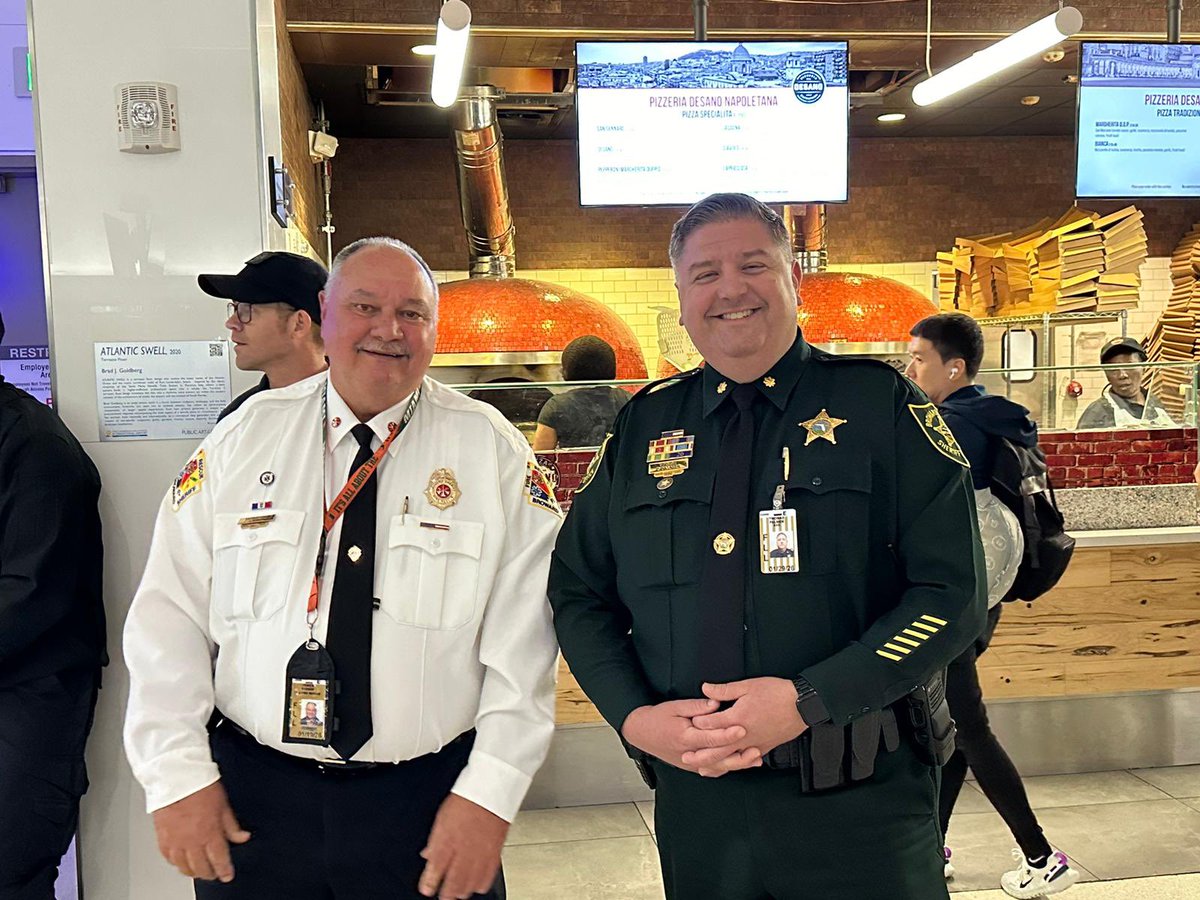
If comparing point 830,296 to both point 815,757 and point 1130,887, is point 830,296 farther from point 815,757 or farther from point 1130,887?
point 815,757

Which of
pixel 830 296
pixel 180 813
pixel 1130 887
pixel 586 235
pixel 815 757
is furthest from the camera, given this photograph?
pixel 586 235

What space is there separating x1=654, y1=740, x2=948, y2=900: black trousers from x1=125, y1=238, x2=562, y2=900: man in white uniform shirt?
31cm

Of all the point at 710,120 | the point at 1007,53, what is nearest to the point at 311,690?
the point at 1007,53

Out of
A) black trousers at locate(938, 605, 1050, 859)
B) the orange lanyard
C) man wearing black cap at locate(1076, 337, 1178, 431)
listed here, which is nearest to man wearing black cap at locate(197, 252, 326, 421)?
the orange lanyard

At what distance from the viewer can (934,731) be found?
1.67 meters

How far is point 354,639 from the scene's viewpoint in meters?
1.70

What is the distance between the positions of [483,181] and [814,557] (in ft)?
18.8

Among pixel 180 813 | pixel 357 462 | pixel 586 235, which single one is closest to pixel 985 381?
pixel 357 462

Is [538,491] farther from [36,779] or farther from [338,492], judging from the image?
[36,779]

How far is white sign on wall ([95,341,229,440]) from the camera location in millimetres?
2490

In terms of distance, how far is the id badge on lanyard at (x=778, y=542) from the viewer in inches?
64.6

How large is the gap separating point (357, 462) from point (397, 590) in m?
0.24

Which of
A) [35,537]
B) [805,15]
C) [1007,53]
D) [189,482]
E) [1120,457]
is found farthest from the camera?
[805,15]

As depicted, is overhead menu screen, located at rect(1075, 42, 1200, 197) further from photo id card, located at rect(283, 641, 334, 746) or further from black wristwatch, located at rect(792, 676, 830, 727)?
photo id card, located at rect(283, 641, 334, 746)
